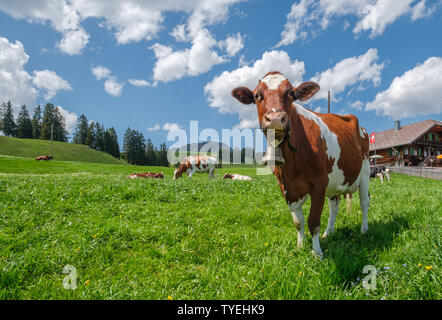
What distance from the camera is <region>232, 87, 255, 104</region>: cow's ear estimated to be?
3.36 m

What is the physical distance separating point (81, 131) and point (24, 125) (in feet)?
70.4

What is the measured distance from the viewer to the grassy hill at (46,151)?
66.4m

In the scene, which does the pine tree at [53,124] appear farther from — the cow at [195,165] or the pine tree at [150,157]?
the cow at [195,165]

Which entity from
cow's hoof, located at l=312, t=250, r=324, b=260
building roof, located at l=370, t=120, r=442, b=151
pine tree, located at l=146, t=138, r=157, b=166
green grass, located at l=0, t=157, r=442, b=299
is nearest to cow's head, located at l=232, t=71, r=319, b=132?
green grass, located at l=0, t=157, r=442, b=299

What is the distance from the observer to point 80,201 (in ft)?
20.4

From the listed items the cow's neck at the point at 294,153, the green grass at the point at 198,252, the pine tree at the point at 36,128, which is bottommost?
the green grass at the point at 198,252

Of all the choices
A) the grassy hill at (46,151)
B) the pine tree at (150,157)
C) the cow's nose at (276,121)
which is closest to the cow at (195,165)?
the cow's nose at (276,121)

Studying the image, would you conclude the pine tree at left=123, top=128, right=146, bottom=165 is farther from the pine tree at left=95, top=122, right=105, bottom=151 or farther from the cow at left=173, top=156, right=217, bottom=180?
the cow at left=173, top=156, right=217, bottom=180

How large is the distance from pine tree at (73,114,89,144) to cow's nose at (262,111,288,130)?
125 m

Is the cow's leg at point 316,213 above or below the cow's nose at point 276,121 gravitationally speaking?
below

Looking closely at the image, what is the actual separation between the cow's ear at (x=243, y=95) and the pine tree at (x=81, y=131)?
12408cm
